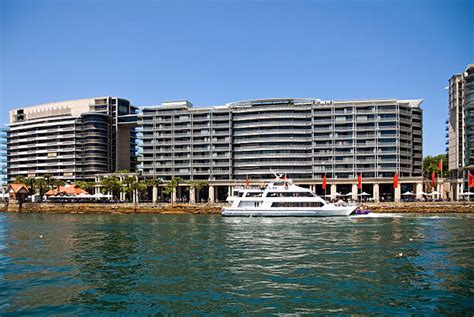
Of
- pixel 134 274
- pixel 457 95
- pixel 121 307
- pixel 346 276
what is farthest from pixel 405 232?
pixel 457 95

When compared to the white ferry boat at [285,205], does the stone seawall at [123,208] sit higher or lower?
lower

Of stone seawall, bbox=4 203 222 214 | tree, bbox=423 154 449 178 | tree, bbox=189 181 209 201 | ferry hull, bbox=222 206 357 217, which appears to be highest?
tree, bbox=423 154 449 178

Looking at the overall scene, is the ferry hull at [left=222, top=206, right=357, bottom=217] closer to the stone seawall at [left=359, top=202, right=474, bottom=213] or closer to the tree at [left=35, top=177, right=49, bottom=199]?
the stone seawall at [left=359, top=202, right=474, bottom=213]

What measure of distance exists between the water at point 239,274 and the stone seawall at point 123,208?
61681mm

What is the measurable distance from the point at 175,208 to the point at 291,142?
168 ft

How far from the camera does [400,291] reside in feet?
99.1

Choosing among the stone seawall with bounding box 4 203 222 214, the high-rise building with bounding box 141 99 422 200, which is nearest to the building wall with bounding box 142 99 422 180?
the high-rise building with bounding box 141 99 422 200

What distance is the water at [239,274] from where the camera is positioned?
89.5 feet

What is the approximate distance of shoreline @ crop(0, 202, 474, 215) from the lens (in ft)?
372

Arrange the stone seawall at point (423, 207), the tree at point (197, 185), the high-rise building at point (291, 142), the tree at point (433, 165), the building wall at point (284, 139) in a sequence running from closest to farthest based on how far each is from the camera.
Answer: the stone seawall at point (423, 207) → the tree at point (197, 185) → the high-rise building at point (291, 142) → the building wall at point (284, 139) → the tree at point (433, 165)

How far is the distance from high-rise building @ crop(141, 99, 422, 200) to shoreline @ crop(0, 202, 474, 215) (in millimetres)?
24527

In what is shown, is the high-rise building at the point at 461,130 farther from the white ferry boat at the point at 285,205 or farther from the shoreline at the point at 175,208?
the white ferry boat at the point at 285,205

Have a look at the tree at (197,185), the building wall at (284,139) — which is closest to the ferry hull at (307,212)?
the tree at (197,185)

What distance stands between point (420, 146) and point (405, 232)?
111m
